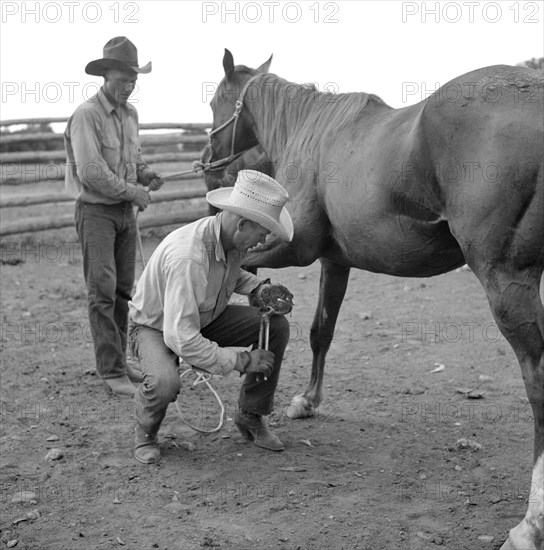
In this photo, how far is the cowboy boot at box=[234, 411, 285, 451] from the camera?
4.16 meters

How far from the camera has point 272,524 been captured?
3.30m

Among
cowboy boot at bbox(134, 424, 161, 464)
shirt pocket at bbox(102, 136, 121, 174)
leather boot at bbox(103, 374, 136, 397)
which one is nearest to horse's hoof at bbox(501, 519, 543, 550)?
cowboy boot at bbox(134, 424, 161, 464)

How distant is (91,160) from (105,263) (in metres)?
0.70

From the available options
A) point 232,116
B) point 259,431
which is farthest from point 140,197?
point 259,431

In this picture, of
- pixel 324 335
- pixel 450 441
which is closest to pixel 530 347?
pixel 450 441

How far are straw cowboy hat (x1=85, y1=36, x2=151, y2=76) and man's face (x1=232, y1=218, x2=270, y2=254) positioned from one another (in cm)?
204

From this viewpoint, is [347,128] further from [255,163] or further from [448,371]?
[448,371]

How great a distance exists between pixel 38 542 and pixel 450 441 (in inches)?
89.8

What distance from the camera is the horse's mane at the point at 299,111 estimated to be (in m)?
4.24

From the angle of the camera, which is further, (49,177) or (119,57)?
(49,177)

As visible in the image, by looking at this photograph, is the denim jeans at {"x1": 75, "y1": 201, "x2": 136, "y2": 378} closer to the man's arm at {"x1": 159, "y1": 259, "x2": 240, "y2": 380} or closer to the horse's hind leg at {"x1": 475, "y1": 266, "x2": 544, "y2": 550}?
the man's arm at {"x1": 159, "y1": 259, "x2": 240, "y2": 380}

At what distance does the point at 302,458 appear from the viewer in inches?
160

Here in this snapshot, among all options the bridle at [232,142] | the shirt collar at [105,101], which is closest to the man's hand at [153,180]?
the bridle at [232,142]

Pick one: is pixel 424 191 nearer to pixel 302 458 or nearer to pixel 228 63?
pixel 302 458
